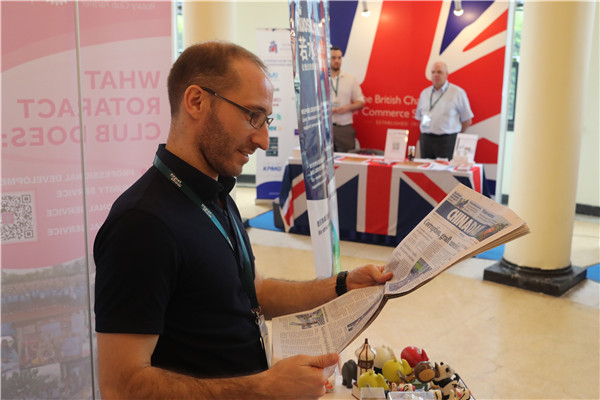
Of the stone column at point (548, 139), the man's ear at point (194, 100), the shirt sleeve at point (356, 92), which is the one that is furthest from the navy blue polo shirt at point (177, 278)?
the shirt sleeve at point (356, 92)

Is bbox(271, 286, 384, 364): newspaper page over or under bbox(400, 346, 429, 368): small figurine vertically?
over

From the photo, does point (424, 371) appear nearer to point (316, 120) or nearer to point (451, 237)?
point (451, 237)

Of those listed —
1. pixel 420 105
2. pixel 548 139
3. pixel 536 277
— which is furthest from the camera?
pixel 420 105

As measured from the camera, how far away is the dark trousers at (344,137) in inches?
295

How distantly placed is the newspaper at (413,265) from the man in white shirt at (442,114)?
18.6 feet

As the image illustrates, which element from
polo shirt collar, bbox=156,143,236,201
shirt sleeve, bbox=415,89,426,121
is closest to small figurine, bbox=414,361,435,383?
polo shirt collar, bbox=156,143,236,201

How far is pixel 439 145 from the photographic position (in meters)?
7.08

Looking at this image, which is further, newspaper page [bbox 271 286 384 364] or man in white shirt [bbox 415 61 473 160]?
man in white shirt [bbox 415 61 473 160]

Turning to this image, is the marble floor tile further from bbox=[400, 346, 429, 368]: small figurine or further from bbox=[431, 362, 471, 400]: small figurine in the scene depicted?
bbox=[431, 362, 471, 400]: small figurine

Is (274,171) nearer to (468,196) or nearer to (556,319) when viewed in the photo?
(556,319)

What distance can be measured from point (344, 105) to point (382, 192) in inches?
76.9

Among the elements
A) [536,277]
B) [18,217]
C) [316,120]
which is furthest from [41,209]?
[536,277]

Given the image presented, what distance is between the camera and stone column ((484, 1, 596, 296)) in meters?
4.37

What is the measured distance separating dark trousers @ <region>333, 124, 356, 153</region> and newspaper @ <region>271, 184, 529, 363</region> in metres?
5.97
